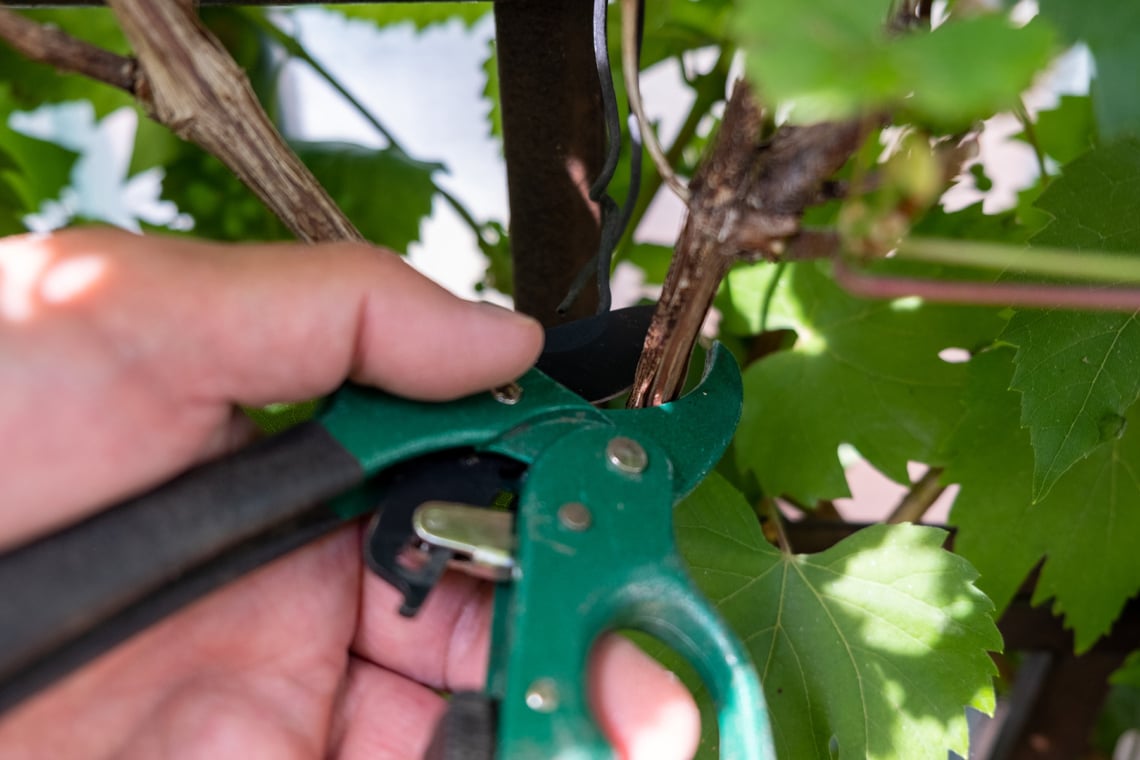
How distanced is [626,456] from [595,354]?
8cm

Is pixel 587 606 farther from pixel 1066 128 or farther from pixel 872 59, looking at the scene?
pixel 1066 128

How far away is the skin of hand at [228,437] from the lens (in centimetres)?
35

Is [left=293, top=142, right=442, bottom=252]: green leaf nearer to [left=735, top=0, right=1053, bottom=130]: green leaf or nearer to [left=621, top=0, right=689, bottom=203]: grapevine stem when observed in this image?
[left=621, top=0, right=689, bottom=203]: grapevine stem

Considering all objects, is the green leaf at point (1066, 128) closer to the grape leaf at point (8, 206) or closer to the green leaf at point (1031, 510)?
the green leaf at point (1031, 510)

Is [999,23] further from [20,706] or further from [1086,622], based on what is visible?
[1086,622]

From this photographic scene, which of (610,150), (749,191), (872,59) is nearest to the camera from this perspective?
(872,59)

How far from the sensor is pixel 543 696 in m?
0.33

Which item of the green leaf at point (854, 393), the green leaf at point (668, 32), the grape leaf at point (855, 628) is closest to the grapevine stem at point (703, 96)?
the green leaf at point (668, 32)

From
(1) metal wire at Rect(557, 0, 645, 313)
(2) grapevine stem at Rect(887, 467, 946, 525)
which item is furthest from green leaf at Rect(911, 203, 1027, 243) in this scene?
(1) metal wire at Rect(557, 0, 645, 313)

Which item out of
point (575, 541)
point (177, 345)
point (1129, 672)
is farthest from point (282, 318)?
point (1129, 672)

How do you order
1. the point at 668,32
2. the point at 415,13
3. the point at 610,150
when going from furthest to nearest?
the point at 415,13 < the point at 668,32 < the point at 610,150

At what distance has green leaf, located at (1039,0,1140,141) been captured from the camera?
27cm

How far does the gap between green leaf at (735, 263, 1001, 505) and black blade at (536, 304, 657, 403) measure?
0.21m

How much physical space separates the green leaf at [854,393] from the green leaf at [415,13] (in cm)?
49
